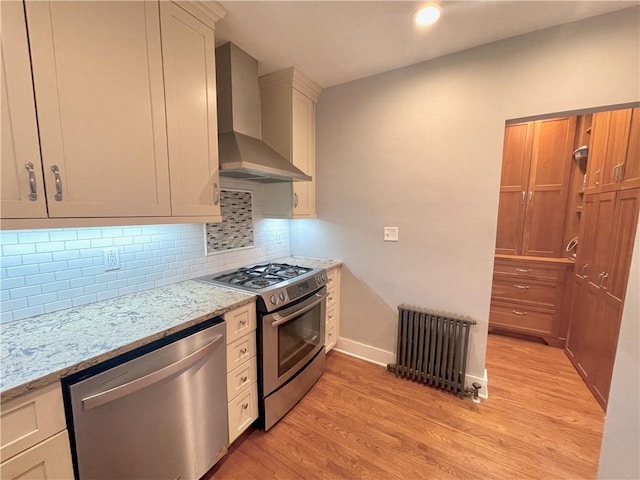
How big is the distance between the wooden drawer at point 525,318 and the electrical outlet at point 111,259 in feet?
11.8

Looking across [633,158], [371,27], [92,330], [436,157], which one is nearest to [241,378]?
[92,330]

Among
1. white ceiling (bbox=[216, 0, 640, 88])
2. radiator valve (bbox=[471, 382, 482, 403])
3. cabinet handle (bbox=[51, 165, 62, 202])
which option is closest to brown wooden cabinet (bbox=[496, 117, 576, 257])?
white ceiling (bbox=[216, 0, 640, 88])

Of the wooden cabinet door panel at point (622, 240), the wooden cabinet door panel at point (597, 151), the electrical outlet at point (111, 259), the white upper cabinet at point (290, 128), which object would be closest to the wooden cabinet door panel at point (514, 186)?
the wooden cabinet door panel at point (597, 151)

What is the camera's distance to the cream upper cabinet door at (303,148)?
230 centimetres

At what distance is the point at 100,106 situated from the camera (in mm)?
1161

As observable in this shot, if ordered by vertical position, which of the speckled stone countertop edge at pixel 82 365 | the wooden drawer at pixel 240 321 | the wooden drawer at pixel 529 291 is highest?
the speckled stone countertop edge at pixel 82 365

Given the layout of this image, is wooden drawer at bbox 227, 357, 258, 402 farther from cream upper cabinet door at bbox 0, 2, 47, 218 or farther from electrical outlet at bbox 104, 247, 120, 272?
cream upper cabinet door at bbox 0, 2, 47, 218

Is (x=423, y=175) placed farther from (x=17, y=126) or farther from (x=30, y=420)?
(x=30, y=420)

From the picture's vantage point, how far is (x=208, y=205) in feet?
5.46

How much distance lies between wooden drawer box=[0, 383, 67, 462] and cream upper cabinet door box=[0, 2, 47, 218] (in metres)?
0.62

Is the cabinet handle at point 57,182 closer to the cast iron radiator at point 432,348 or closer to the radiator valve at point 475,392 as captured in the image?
the cast iron radiator at point 432,348

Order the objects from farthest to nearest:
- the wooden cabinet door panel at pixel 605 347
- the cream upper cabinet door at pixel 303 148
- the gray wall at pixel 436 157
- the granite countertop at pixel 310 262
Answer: the granite countertop at pixel 310 262 → the cream upper cabinet door at pixel 303 148 → the wooden cabinet door panel at pixel 605 347 → the gray wall at pixel 436 157

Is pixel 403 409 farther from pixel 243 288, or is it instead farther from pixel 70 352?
pixel 70 352

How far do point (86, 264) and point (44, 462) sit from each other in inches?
34.6
